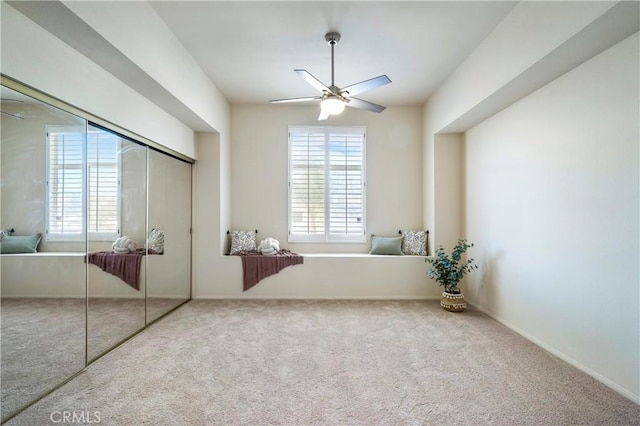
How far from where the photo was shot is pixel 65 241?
7.29ft

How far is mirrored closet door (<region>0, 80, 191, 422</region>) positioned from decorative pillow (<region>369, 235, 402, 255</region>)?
296 centimetres

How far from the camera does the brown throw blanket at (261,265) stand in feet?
14.0

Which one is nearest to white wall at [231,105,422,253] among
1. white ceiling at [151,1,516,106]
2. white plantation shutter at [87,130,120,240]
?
white ceiling at [151,1,516,106]

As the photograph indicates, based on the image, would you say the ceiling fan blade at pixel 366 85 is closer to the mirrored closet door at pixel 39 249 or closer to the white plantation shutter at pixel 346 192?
the white plantation shutter at pixel 346 192

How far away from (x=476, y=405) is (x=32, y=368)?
9.53 ft

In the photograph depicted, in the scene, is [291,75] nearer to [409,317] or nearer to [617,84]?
[617,84]

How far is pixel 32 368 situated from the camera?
1996 mm

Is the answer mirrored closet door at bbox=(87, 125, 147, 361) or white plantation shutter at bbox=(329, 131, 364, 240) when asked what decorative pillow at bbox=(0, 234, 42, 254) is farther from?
white plantation shutter at bbox=(329, 131, 364, 240)

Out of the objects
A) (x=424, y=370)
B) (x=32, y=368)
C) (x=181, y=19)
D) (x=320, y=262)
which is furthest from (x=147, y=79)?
(x=424, y=370)

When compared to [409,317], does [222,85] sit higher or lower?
higher

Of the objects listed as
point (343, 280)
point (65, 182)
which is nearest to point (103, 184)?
point (65, 182)

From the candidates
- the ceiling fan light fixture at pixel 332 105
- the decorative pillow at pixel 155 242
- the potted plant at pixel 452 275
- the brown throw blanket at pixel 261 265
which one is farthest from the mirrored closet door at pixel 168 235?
the potted plant at pixel 452 275

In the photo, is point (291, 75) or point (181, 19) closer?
point (181, 19)

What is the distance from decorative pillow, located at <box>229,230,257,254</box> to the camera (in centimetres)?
445
